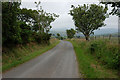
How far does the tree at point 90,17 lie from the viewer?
25.5m

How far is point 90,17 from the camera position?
25.4 meters

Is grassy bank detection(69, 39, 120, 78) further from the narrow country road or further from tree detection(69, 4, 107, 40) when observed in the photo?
tree detection(69, 4, 107, 40)

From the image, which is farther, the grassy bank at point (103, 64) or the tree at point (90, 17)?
the tree at point (90, 17)

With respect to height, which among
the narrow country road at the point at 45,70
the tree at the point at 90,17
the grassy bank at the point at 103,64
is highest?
the tree at the point at 90,17

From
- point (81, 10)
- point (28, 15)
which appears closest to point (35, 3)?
point (28, 15)

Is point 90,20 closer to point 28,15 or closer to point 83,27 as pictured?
point 83,27

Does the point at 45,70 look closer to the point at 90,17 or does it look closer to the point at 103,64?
the point at 103,64

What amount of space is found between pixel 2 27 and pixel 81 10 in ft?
63.7

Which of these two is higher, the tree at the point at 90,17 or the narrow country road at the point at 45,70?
the tree at the point at 90,17

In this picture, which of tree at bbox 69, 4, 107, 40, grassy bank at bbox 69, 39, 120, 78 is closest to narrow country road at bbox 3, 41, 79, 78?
grassy bank at bbox 69, 39, 120, 78

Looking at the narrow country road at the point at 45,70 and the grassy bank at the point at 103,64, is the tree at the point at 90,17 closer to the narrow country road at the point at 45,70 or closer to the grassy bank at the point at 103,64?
the grassy bank at the point at 103,64

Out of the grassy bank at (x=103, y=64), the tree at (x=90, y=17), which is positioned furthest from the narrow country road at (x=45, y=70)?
the tree at (x=90, y=17)

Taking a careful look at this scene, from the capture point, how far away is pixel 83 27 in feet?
88.2

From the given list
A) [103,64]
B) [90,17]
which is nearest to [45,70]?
[103,64]
